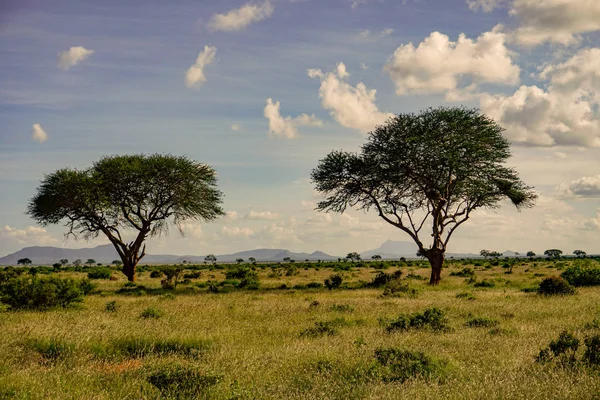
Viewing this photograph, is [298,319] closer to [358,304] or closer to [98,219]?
[358,304]

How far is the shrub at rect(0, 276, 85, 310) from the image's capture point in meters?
18.8

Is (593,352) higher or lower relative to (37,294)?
higher

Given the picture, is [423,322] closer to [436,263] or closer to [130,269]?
[436,263]

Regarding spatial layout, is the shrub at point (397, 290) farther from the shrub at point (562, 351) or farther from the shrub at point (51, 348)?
the shrub at point (51, 348)

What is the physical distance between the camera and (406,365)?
8.66m

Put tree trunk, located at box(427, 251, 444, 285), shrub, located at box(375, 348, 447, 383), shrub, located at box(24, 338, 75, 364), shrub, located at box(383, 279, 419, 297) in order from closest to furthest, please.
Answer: shrub, located at box(375, 348, 447, 383) → shrub, located at box(24, 338, 75, 364) → shrub, located at box(383, 279, 419, 297) → tree trunk, located at box(427, 251, 444, 285)

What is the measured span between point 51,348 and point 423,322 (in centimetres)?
956

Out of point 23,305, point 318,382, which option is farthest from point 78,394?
point 23,305

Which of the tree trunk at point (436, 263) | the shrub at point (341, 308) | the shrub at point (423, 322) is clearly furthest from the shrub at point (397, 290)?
the shrub at point (423, 322)

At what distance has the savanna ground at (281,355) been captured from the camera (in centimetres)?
716

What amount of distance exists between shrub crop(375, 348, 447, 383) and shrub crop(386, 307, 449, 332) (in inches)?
158

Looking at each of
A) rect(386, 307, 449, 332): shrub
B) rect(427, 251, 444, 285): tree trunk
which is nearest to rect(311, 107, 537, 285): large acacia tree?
rect(427, 251, 444, 285): tree trunk

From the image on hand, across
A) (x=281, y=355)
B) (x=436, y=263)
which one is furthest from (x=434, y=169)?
(x=281, y=355)

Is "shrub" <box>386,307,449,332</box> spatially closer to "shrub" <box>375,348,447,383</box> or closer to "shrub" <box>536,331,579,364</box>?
"shrub" <box>375,348,447,383</box>
